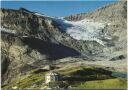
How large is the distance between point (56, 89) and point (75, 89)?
1253 cm

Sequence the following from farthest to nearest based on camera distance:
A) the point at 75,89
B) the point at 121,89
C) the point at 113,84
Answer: the point at 113,84, the point at 75,89, the point at 121,89

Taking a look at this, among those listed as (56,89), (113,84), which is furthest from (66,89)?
(113,84)

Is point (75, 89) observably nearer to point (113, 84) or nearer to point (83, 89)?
point (83, 89)

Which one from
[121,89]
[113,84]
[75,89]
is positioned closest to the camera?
[121,89]

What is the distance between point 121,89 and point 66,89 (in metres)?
28.6

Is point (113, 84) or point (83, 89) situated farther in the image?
point (113, 84)

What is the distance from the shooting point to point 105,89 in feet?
571

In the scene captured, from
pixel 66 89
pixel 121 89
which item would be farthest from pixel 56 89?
pixel 121 89

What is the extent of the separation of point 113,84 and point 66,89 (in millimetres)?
19942

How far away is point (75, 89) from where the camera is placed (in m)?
185

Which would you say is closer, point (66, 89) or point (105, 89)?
point (105, 89)

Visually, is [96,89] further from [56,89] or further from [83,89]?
[56,89]

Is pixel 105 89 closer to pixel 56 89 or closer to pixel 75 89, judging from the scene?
pixel 75 89

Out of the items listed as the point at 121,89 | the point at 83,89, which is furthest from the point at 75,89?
the point at 121,89
